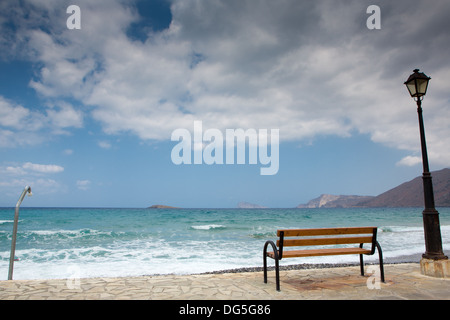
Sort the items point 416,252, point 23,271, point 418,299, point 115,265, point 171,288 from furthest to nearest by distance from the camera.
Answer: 1. point 416,252
2. point 115,265
3. point 23,271
4. point 171,288
5. point 418,299

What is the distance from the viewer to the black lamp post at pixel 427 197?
19.1 feet

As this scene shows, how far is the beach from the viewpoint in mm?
4395

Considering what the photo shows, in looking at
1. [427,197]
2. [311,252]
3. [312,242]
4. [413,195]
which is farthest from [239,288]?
[413,195]

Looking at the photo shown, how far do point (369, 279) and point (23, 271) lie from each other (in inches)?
385

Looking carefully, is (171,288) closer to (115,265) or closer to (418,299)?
(418,299)

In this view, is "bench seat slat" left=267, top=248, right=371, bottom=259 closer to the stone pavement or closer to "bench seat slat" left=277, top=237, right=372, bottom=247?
"bench seat slat" left=277, top=237, right=372, bottom=247

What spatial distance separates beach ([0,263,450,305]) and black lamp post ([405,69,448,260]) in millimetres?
565

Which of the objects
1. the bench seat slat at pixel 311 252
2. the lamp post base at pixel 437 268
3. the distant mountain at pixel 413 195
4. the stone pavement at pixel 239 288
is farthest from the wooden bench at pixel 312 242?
the distant mountain at pixel 413 195

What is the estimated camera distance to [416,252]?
12.4m

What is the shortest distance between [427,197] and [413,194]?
521ft

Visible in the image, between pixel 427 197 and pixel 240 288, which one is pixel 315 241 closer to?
pixel 240 288

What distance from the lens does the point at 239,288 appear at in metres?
4.90

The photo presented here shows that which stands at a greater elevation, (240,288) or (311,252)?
(311,252)

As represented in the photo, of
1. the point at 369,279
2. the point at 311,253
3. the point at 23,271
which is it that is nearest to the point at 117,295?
the point at 311,253
